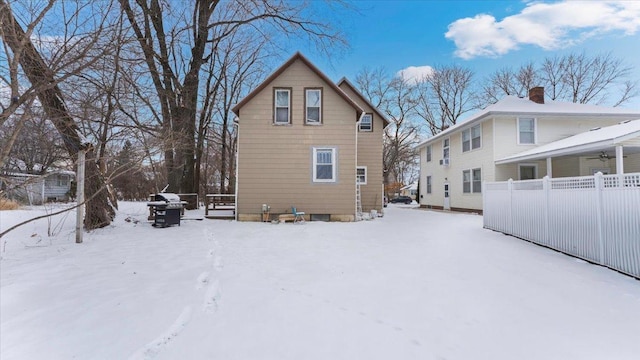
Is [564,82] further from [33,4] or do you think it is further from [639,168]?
[33,4]

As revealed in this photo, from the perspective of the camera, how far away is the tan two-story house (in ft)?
39.2

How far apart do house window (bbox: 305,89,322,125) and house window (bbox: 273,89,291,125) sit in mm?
678

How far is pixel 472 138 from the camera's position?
56.8 feet

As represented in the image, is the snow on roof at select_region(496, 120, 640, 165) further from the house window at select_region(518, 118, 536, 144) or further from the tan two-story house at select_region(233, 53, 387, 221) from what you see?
the tan two-story house at select_region(233, 53, 387, 221)

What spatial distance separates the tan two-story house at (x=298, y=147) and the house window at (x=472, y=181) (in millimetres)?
8202

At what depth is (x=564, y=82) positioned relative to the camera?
28.1m

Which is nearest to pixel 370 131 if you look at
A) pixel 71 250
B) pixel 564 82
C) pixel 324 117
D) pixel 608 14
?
pixel 324 117

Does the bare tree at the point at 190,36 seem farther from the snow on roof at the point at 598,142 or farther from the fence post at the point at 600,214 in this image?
the fence post at the point at 600,214

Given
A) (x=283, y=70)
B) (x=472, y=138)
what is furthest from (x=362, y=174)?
(x=283, y=70)

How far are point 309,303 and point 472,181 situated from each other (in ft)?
51.3

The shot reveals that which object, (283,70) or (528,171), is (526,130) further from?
(283,70)

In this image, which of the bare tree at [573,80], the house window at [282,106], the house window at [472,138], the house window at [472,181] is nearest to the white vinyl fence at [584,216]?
the house window at [282,106]

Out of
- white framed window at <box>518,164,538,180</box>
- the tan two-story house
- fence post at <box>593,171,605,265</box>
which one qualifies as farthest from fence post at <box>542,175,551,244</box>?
white framed window at <box>518,164,538,180</box>

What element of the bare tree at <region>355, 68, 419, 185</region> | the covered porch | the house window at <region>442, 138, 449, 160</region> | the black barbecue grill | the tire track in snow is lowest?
the tire track in snow
